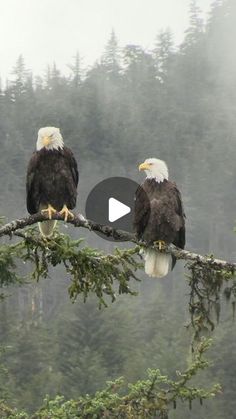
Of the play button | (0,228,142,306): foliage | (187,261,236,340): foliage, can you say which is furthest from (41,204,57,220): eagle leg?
(187,261,236,340): foliage

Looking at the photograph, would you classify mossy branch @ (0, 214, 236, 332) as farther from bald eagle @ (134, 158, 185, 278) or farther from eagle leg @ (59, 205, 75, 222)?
bald eagle @ (134, 158, 185, 278)

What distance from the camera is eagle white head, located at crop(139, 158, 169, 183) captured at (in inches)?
289

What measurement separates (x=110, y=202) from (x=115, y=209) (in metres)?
0.11

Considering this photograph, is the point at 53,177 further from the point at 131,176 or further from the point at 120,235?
the point at 131,176

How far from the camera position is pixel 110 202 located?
22.1 feet

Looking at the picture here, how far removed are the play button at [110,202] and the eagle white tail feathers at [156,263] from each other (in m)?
0.43

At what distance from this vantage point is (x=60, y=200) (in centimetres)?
779

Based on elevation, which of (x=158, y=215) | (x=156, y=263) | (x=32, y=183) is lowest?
(x=156, y=263)

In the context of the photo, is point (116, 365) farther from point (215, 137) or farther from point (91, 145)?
point (215, 137)

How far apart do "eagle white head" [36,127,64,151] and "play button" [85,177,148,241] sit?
0.88 meters

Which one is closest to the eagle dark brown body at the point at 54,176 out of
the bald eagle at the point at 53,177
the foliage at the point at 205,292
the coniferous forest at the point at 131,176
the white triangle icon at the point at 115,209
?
the bald eagle at the point at 53,177

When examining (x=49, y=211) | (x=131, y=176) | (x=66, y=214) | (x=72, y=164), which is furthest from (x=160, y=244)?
(x=131, y=176)

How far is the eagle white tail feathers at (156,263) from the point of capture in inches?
293

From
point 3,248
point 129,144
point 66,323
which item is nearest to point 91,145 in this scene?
point 129,144
